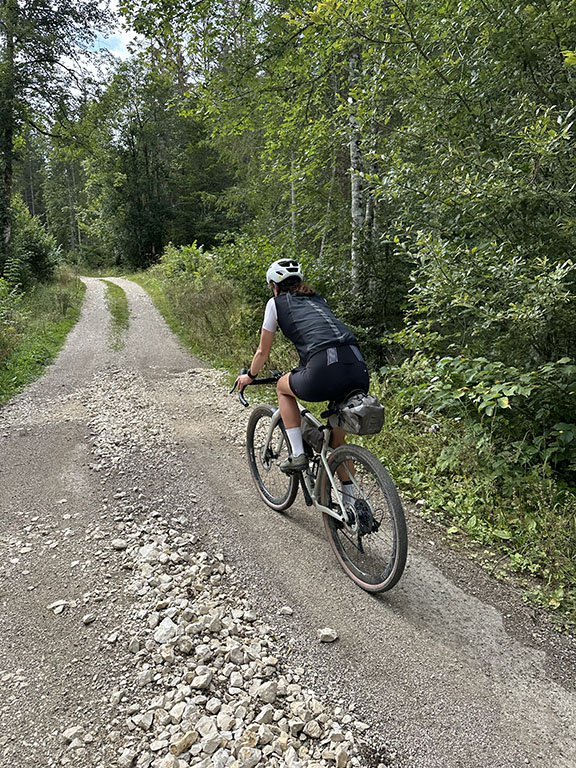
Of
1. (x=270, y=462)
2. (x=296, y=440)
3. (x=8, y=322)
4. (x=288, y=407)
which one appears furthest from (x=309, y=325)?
(x=8, y=322)

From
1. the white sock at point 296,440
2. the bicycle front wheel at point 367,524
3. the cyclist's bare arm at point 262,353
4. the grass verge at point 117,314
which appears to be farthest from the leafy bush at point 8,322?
the bicycle front wheel at point 367,524

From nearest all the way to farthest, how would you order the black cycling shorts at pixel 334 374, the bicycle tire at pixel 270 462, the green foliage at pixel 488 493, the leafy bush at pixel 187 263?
the black cycling shorts at pixel 334 374 → the green foliage at pixel 488 493 → the bicycle tire at pixel 270 462 → the leafy bush at pixel 187 263

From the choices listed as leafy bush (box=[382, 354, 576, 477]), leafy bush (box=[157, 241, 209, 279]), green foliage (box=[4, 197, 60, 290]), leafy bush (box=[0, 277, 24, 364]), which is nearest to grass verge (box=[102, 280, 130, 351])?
leafy bush (box=[0, 277, 24, 364])

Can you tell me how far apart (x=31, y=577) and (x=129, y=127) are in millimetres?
36281

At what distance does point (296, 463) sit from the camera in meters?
3.57

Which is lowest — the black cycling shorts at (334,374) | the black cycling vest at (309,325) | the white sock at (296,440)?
the white sock at (296,440)

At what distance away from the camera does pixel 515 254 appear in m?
3.72

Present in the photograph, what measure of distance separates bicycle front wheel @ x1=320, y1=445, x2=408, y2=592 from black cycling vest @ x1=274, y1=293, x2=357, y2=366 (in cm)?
77

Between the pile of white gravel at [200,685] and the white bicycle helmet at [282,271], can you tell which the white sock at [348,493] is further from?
the white bicycle helmet at [282,271]

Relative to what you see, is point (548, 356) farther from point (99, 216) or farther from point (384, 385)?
point (99, 216)

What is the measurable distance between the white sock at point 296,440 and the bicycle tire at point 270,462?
0.91 ft

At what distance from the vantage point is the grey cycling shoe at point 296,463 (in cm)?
356

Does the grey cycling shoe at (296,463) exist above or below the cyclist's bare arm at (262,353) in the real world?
below

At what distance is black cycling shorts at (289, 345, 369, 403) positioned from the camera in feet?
10.2
